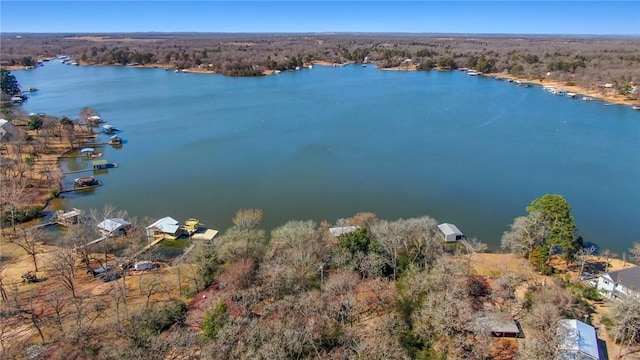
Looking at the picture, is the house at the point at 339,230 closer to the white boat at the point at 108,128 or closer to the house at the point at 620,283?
the house at the point at 620,283

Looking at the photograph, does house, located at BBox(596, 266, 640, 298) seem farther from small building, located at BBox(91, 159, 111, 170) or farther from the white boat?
the white boat

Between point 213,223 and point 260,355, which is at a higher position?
point 260,355

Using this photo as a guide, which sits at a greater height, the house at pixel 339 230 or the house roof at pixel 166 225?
the house at pixel 339 230

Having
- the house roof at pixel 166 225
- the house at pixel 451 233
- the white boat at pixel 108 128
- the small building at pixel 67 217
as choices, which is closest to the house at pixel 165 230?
the house roof at pixel 166 225

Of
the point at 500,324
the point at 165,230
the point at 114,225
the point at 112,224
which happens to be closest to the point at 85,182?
the point at 112,224

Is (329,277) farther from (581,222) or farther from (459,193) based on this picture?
(581,222)

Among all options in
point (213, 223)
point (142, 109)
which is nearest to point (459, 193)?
point (213, 223)
